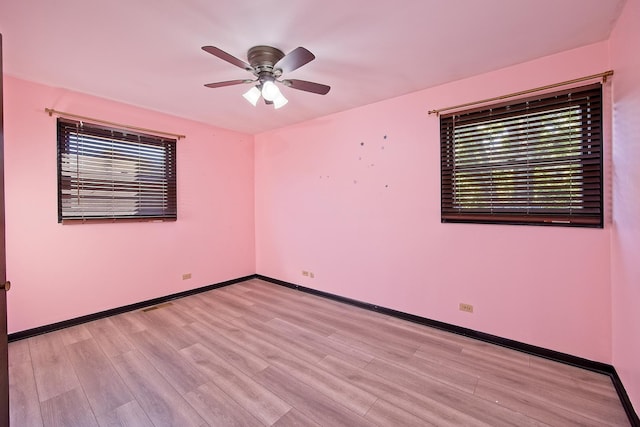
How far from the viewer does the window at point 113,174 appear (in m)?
2.93

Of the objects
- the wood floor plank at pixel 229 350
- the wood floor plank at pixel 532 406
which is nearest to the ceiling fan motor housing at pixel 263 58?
the wood floor plank at pixel 229 350

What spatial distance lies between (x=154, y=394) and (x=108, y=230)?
2.14 m

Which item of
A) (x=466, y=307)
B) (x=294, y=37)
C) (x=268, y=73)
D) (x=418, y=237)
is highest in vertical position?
(x=294, y=37)

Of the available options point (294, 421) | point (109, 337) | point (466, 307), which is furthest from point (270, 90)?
point (109, 337)

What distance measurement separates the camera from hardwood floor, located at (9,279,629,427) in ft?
5.70

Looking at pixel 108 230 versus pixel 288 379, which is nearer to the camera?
pixel 288 379

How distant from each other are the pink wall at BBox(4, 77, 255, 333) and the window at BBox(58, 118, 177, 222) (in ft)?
0.35

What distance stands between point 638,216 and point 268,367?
8.75 ft

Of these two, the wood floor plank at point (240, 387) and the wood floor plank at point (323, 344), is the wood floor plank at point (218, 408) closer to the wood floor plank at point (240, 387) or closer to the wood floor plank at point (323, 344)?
the wood floor plank at point (240, 387)

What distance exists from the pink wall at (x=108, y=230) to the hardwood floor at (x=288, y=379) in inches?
17.4

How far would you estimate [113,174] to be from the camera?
10.7 ft

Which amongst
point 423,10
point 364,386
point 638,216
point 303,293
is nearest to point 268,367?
point 364,386

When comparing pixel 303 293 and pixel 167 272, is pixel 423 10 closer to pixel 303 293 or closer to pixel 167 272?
pixel 303 293

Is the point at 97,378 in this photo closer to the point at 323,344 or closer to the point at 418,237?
the point at 323,344
